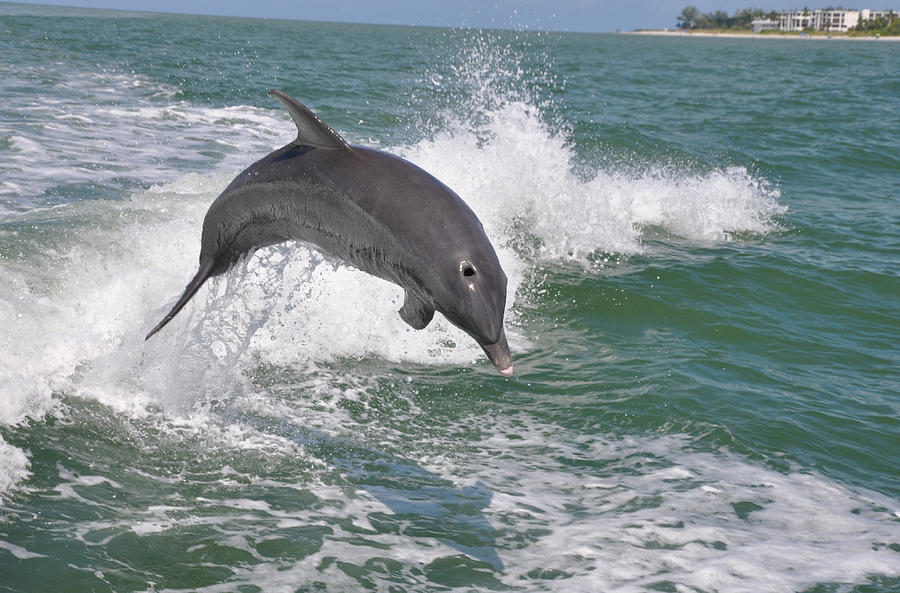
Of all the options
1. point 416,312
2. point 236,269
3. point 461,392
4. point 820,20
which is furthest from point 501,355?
point 820,20

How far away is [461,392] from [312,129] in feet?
10.9

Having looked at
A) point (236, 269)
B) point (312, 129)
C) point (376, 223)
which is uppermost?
point (312, 129)

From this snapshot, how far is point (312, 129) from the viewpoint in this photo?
13.2 ft

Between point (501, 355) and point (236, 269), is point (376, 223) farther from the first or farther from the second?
point (236, 269)

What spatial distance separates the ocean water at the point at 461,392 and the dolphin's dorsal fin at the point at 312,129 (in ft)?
6.61

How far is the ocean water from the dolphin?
4.43 ft

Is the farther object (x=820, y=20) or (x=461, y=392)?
(x=820, y=20)

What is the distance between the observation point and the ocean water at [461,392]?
4531mm

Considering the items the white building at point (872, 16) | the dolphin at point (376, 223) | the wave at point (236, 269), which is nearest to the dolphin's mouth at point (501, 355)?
the dolphin at point (376, 223)

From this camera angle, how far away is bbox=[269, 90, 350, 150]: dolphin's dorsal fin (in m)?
3.88

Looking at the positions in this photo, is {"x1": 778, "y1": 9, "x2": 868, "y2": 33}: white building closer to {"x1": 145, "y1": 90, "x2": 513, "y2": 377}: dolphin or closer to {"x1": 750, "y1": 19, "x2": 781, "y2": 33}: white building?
{"x1": 750, "y1": 19, "x2": 781, "y2": 33}: white building

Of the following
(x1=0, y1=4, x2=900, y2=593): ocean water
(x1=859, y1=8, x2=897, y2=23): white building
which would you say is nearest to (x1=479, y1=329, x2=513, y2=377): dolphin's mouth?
(x1=0, y1=4, x2=900, y2=593): ocean water

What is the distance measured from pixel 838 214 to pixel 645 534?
1099 cm

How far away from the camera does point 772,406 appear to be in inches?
275
